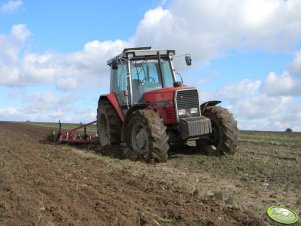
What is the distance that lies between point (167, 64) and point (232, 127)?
2.33m

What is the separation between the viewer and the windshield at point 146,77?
10.9m

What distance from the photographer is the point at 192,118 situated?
32.4 ft

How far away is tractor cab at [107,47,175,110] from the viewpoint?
35.6 ft

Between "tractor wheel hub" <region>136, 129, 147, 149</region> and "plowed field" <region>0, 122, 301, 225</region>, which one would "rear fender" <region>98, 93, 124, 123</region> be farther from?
"tractor wheel hub" <region>136, 129, 147, 149</region>

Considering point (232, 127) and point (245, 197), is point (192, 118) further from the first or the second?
point (245, 197)

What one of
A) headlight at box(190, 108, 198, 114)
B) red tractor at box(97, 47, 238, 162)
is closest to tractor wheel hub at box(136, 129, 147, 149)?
red tractor at box(97, 47, 238, 162)

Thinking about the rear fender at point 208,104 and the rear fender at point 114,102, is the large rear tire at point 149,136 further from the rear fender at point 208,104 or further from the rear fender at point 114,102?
the rear fender at point 208,104

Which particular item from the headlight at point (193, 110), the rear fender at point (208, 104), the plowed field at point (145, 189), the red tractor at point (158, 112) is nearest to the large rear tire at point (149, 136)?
the red tractor at point (158, 112)

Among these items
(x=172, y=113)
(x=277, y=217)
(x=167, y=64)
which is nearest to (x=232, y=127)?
(x=172, y=113)

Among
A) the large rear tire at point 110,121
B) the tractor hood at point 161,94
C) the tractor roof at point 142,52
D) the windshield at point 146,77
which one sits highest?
the tractor roof at point 142,52

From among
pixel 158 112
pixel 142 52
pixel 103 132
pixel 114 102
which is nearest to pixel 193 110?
pixel 158 112

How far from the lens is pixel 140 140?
32.8ft

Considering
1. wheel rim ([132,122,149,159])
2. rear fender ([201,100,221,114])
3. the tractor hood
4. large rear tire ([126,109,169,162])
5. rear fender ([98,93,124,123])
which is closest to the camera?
large rear tire ([126,109,169,162])

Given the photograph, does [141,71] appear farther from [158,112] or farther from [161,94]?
[158,112]
